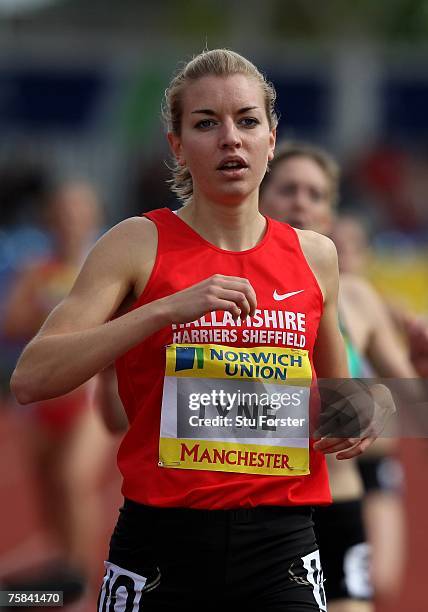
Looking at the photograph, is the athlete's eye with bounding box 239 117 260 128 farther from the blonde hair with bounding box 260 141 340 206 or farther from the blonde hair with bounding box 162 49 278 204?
the blonde hair with bounding box 260 141 340 206

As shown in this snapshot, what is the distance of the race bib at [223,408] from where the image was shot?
308 cm

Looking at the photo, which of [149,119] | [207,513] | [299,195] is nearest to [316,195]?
[299,195]

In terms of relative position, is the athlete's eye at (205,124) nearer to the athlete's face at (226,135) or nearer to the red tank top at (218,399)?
the athlete's face at (226,135)

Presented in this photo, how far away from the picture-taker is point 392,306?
5.49 meters

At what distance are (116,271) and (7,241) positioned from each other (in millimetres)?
16541

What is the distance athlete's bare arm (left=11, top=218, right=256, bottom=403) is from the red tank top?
6cm

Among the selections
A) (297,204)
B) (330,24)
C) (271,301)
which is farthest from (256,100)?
(330,24)

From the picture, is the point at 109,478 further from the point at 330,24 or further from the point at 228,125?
the point at 330,24

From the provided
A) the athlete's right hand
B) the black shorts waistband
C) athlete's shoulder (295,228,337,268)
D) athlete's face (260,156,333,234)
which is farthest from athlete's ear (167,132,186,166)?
athlete's face (260,156,333,234)

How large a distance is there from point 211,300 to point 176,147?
2.09ft

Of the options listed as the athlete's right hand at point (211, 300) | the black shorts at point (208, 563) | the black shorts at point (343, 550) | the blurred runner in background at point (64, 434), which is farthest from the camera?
the blurred runner in background at point (64, 434)

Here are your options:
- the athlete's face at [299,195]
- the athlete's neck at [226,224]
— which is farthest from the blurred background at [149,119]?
the athlete's neck at [226,224]

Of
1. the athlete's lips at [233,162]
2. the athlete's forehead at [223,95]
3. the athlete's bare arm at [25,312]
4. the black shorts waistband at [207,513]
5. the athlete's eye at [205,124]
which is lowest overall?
the black shorts waistband at [207,513]

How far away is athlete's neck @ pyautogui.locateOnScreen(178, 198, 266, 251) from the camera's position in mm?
3268
